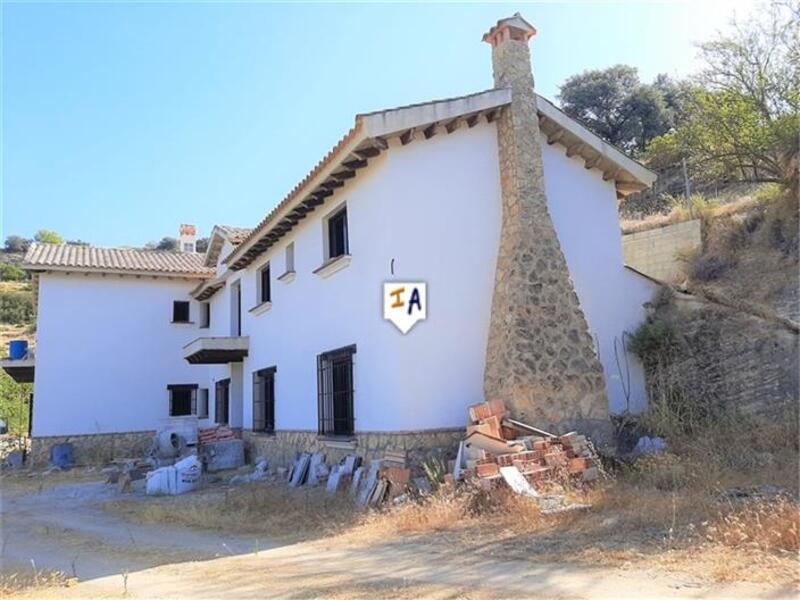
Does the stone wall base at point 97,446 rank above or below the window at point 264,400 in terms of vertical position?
below

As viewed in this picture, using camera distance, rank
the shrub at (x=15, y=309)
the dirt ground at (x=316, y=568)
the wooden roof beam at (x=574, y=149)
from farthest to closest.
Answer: the shrub at (x=15, y=309)
the wooden roof beam at (x=574, y=149)
the dirt ground at (x=316, y=568)

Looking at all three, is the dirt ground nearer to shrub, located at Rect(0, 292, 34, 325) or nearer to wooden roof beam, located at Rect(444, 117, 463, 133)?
wooden roof beam, located at Rect(444, 117, 463, 133)

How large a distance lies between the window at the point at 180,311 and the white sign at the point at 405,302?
14436 mm

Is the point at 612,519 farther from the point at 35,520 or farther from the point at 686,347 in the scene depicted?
the point at 35,520

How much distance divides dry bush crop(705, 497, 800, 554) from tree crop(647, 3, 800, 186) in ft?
40.2

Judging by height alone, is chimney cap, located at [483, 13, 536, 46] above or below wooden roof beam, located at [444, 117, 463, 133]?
above

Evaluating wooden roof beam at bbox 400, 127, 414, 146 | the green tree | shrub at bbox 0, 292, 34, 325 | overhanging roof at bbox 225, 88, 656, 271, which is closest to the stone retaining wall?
overhanging roof at bbox 225, 88, 656, 271

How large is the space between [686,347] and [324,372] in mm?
6738

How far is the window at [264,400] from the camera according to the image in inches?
609

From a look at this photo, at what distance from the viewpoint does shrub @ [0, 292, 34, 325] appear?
162 feet

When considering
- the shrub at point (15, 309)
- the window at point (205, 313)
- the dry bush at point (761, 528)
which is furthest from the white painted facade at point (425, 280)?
the shrub at point (15, 309)

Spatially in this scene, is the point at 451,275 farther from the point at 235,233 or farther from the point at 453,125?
the point at 235,233

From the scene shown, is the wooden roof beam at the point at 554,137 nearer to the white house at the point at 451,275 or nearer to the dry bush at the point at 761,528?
the white house at the point at 451,275

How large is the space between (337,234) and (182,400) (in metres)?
12.9
